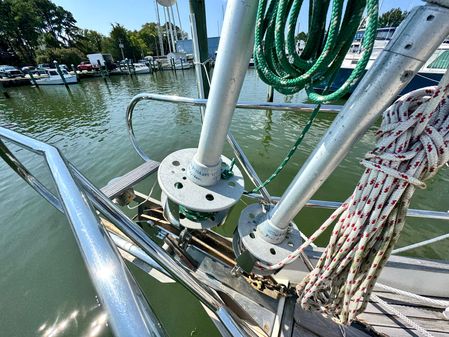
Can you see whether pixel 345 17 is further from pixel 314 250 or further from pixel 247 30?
pixel 314 250

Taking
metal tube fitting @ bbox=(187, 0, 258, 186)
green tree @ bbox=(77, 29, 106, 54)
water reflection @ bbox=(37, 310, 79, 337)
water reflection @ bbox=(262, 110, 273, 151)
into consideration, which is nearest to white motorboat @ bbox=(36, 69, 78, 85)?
water reflection @ bbox=(262, 110, 273, 151)

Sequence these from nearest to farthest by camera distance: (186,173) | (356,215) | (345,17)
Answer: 1. (345,17)
2. (356,215)
3. (186,173)

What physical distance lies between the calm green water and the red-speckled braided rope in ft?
6.46

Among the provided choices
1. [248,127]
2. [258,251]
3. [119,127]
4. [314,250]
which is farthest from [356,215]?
[119,127]

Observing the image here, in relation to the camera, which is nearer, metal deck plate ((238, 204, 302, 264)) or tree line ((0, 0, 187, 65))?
metal deck plate ((238, 204, 302, 264))

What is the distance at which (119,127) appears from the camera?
851cm

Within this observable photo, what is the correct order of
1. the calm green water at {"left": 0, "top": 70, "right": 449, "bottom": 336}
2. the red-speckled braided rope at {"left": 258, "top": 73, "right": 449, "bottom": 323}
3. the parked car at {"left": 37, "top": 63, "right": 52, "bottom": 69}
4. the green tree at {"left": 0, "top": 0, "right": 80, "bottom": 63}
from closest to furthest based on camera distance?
the red-speckled braided rope at {"left": 258, "top": 73, "right": 449, "bottom": 323}
the calm green water at {"left": 0, "top": 70, "right": 449, "bottom": 336}
the parked car at {"left": 37, "top": 63, "right": 52, "bottom": 69}
the green tree at {"left": 0, "top": 0, "right": 80, "bottom": 63}

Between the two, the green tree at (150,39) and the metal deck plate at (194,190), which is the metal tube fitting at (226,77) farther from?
the green tree at (150,39)

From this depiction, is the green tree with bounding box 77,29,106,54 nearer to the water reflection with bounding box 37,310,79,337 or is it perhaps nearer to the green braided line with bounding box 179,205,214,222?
the water reflection with bounding box 37,310,79,337

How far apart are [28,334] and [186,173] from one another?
9.71 feet

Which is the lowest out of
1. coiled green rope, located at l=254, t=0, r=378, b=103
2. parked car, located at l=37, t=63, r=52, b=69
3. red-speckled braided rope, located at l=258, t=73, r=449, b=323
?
parked car, located at l=37, t=63, r=52, b=69

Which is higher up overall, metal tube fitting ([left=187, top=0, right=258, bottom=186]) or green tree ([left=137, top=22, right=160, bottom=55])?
metal tube fitting ([left=187, top=0, right=258, bottom=186])

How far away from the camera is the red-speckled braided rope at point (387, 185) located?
701 mm

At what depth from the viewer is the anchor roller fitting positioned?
126 cm
